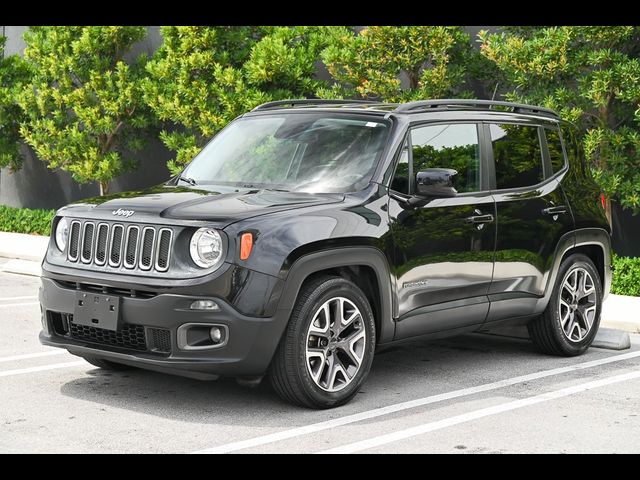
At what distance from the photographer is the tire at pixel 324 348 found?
647 centimetres

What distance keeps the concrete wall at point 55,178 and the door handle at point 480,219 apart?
38.3 feet

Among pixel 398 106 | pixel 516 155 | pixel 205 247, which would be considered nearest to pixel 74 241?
pixel 205 247

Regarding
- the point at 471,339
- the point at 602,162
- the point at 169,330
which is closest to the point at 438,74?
the point at 602,162

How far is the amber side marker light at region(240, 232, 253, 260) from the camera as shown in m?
6.26

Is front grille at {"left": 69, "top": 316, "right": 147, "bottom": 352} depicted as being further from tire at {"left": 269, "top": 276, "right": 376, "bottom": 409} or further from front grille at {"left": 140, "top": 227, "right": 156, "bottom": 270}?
tire at {"left": 269, "top": 276, "right": 376, "bottom": 409}

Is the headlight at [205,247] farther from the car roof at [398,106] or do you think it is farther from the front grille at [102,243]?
the car roof at [398,106]

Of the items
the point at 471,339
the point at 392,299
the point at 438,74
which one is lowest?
the point at 471,339

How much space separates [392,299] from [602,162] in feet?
20.2

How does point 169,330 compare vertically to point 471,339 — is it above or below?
above

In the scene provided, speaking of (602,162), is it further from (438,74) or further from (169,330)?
(169,330)

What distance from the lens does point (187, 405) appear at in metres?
6.74

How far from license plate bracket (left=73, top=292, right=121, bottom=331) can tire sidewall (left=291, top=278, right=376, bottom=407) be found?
1.03 m

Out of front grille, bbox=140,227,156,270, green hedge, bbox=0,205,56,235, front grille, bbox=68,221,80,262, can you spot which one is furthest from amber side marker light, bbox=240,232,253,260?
green hedge, bbox=0,205,56,235

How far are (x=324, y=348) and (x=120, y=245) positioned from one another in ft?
4.42
